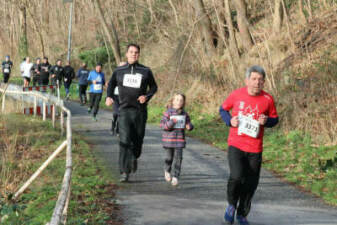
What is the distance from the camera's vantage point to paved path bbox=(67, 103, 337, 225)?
6730mm

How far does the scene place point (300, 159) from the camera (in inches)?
460

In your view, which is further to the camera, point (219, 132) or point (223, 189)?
point (219, 132)

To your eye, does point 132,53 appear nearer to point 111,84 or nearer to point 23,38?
point 111,84

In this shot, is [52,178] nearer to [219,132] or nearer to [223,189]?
[223,189]

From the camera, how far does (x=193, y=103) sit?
848 inches

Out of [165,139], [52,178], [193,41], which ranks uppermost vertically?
[193,41]

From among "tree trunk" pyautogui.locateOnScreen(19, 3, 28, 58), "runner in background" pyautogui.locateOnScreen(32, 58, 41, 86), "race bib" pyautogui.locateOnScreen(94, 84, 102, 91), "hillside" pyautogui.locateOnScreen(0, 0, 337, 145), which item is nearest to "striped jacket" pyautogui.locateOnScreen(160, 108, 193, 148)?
"hillside" pyautogui.locateOnScreen(0, 0, 337, 145)

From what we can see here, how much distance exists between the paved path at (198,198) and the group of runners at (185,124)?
12.3 inches

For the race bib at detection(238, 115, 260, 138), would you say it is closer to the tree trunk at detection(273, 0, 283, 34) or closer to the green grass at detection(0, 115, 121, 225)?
the green grass at detection(0, 115, 121, 225)

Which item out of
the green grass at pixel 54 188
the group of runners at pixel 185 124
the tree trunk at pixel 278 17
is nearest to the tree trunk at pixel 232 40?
the tree trunk at pixel 278 17

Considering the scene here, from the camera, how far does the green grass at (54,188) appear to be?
22.6 feet

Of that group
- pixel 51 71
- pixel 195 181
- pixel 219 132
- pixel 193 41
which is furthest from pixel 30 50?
pixel 195 181

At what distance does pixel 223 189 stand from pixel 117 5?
88.8 ft

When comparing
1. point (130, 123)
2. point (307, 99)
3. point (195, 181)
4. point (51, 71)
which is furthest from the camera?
point (51, 71)
